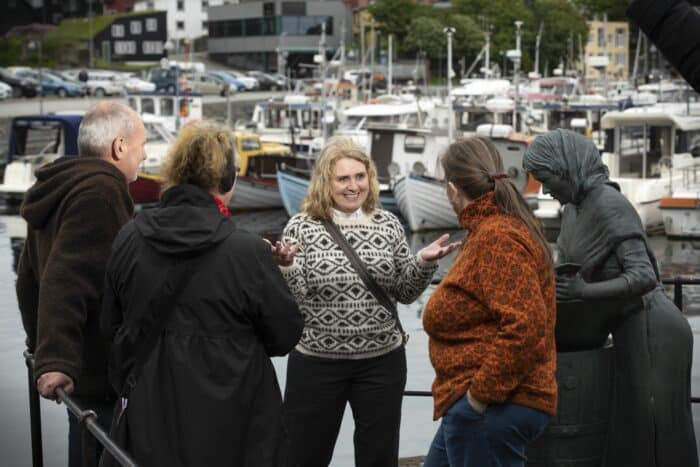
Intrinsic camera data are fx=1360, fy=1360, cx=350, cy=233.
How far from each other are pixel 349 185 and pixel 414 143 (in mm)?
32555

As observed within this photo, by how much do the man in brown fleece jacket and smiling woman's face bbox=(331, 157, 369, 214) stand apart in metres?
0.69

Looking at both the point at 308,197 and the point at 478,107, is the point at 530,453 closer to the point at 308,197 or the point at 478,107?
the point at 308,197

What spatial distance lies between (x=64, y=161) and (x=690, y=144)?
28.7 meters

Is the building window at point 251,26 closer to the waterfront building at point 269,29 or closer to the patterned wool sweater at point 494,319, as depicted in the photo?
the waterfront building at point 269,29

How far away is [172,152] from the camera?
3.90 metres

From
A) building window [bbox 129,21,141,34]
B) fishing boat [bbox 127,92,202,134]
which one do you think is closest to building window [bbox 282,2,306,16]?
building window [bbox 129,21,141,34]

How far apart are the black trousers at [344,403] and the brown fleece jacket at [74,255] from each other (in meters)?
0.71

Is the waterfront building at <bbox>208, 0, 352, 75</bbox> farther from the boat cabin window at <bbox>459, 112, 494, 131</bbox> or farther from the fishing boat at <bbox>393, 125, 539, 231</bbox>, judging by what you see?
the fishing boat at <bbox>393, 125, 539, 231</bbox>

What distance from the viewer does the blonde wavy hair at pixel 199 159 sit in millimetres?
3840

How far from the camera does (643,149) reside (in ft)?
106

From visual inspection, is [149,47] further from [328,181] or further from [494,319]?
[494,319]

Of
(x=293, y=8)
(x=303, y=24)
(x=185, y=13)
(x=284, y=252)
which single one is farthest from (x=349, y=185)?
(x=185, y=13)

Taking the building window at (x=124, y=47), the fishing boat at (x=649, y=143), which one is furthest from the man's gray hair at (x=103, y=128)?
the building window at (x=124, y=47)

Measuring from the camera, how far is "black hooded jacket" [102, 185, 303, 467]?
369 cm
